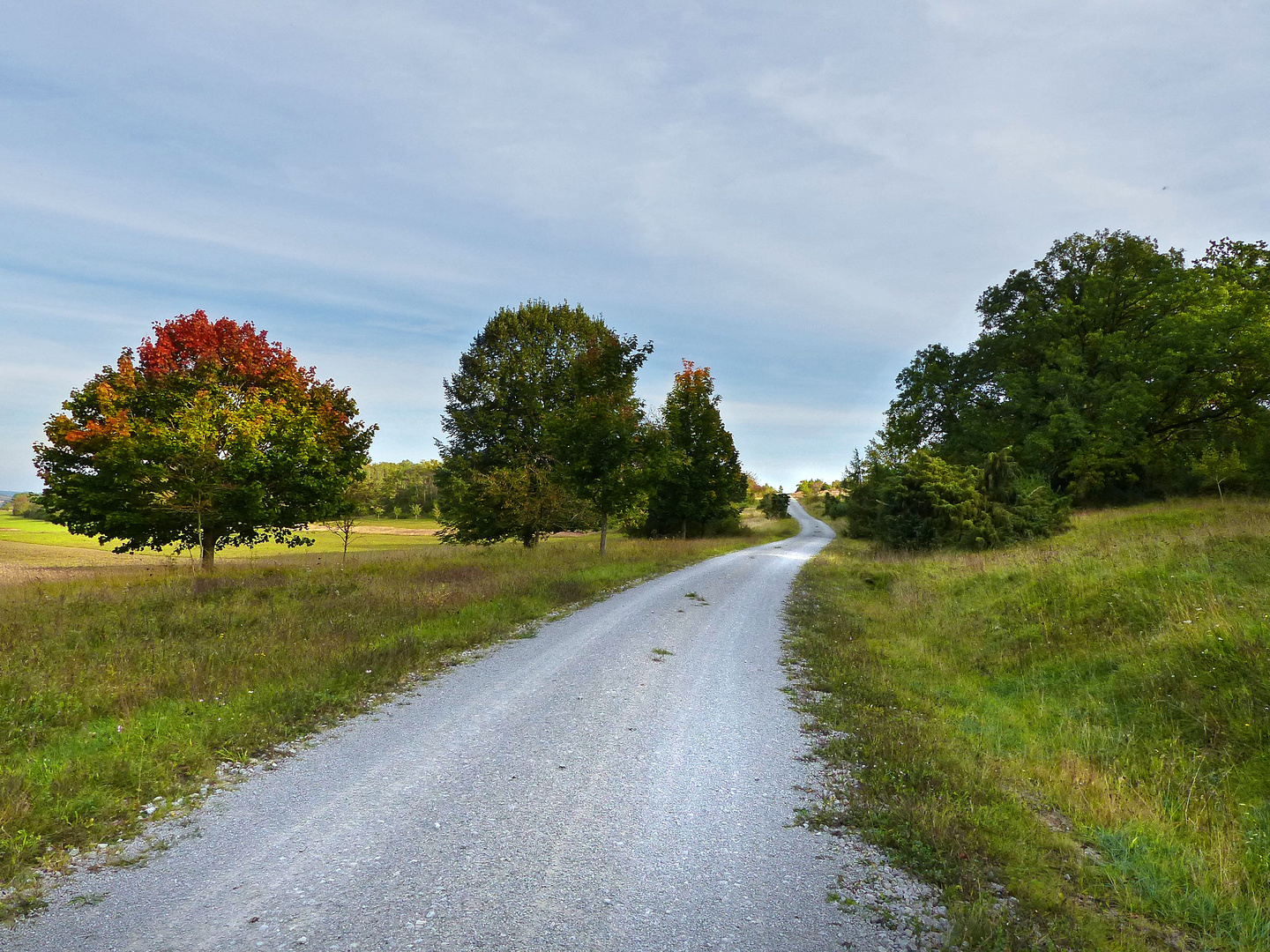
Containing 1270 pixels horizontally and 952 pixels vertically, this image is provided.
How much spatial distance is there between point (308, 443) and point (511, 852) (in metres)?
17.2

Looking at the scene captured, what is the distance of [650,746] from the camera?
5246 mm

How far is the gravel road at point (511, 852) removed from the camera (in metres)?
2.79

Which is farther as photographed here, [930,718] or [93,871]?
[930,718]

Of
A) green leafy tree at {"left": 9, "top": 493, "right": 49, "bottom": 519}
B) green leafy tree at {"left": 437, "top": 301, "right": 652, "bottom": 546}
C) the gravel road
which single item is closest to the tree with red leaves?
green leafy tree at {"left": 437, "top": 301, "right": 652, "bottom": 546}

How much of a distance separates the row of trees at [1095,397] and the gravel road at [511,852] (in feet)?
65.0

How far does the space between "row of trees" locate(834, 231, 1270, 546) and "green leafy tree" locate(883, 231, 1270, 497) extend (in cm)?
8

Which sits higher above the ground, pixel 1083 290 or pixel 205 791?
pixel 1083 290

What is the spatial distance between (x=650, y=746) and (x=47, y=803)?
4.41 meters

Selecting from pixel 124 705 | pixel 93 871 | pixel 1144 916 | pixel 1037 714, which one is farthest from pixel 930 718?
pixel 124 705

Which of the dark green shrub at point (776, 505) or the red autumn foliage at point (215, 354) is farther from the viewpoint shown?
the dark green shrub at point (776, 505)

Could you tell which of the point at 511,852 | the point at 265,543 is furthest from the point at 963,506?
the point at 265,543

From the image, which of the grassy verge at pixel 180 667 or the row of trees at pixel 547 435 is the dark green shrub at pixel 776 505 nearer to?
the row of trees at pixel 547 435

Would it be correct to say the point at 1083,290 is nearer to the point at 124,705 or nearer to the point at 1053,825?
the point at 1053,825

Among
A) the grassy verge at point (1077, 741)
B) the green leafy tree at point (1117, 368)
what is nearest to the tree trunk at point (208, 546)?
the grassy verge at point (1077, 741)
